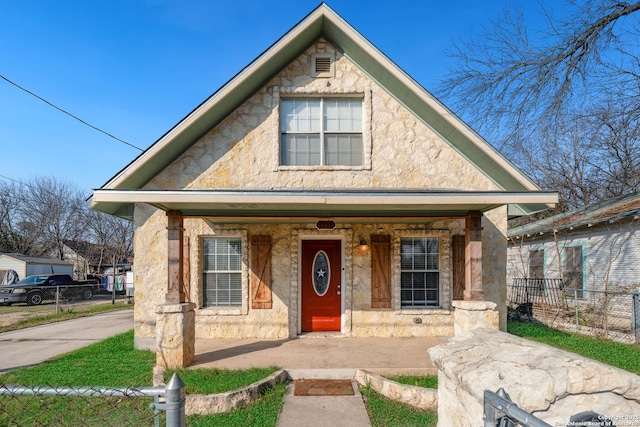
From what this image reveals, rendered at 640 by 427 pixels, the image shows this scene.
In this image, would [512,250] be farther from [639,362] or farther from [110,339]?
[110,339]

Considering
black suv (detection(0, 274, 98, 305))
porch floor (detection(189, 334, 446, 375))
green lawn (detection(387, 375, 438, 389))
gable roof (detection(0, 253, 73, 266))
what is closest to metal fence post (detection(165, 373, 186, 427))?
green lawn (detection(387, 375, 438, 389))

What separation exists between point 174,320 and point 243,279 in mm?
2349

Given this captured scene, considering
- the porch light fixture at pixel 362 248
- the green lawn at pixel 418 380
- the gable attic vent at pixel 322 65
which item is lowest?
the green lawn at pixel 418 380

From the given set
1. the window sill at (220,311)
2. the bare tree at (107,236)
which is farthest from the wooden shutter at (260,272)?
the bare tree at (107,236)

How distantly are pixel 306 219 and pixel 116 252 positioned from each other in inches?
1297

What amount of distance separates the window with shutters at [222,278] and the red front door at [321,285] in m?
1.54

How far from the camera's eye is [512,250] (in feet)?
51.8

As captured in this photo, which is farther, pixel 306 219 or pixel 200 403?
pixel 306 219

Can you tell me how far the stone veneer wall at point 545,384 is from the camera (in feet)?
6.70

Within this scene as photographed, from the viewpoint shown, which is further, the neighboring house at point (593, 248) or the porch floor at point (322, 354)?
the neighboring house at point (593, 248)

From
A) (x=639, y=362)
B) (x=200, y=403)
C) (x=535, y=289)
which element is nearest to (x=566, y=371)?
(x=200, y=403)

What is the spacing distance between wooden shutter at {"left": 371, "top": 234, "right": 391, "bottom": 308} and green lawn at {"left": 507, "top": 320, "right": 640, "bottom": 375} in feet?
11.0

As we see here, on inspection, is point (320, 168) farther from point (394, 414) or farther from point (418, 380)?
point (394, 414)

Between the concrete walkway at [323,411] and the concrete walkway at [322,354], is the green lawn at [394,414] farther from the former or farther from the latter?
the concrete walkway at [322,354]
